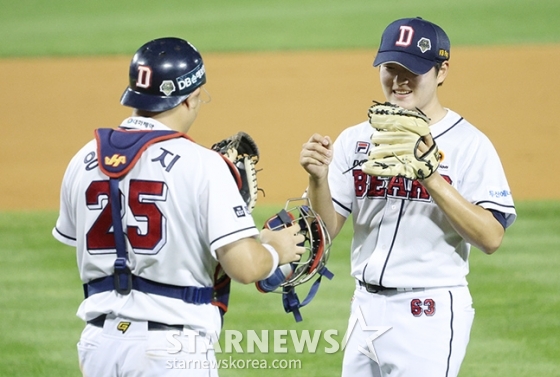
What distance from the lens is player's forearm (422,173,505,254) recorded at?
3.31m

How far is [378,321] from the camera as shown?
142 inches

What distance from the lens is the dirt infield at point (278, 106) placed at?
10.3 metres

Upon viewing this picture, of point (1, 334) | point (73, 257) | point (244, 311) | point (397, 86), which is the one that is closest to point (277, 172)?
point (73, 257)

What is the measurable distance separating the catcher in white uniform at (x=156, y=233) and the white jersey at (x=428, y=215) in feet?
Answer: 1.72

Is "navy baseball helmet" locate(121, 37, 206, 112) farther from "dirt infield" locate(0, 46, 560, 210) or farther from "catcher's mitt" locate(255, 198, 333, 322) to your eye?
"dirt infield" locate(0, 46, 560, 210)

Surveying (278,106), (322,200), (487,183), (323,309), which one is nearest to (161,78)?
(322,200)

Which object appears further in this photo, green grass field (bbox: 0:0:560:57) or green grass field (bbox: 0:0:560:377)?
green grass field (bbox: 0:0:560:57)

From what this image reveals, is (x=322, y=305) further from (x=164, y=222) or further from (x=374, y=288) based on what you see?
(x=164, y=222)

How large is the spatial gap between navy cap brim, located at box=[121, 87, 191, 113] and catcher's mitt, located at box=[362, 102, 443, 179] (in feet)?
2.42

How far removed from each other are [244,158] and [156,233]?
832mm

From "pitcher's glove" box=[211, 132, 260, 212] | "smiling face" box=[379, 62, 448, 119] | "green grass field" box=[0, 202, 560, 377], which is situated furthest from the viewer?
"green grass field" box=[0, 202, 560, 377]

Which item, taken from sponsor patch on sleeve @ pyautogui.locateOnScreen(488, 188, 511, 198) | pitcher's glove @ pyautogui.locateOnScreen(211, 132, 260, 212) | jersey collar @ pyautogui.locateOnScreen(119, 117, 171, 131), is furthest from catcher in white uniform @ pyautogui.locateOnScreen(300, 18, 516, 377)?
jersey collar @ pyautogui.locateOnScreen(119, 117, 171, 131)

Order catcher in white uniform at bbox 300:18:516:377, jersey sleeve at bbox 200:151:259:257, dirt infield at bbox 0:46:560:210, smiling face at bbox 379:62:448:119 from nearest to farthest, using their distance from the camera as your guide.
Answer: jersey sleeve at bbox 200:151:259:257 → catcher in white uniform at bbox 300:18:516:377 → smiling face at bbox 379:62:448:119 → dirt infield at bbox 0:46:560:210

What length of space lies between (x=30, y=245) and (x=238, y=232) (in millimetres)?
5446
